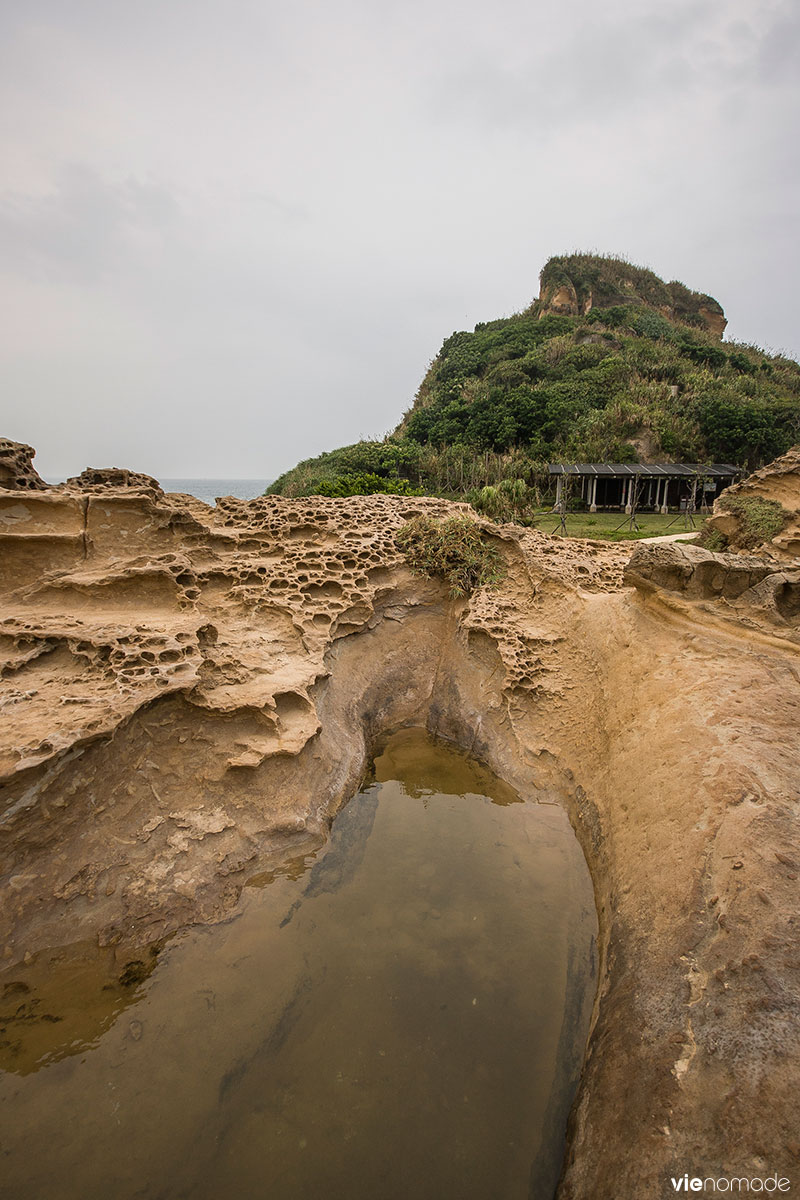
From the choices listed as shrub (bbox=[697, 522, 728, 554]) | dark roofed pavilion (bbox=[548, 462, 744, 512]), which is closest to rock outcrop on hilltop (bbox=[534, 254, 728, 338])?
dark roofed pavilion (bbox=[548, 462, 744, 512])

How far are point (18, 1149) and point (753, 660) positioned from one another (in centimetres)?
535

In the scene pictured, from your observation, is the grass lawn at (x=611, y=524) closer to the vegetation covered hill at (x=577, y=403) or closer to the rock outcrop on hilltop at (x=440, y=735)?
the vegetation covered hill at (x=577, y=403)

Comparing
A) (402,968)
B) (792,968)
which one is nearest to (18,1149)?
(402,968)

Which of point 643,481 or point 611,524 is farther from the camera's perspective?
point 643,481

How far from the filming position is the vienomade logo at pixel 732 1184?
1.88m

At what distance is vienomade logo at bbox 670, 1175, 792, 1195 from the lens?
1.88m

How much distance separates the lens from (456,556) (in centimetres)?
747

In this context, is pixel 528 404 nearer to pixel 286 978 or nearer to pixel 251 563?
pixel 251 563

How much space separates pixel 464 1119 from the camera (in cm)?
270

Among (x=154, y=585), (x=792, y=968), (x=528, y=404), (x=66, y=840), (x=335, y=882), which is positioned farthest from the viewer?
(x=528, y=404)

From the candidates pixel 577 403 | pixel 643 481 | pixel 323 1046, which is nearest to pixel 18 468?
pixel 323 1046

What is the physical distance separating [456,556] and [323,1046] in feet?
18.2

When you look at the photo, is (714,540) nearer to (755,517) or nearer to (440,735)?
(755,517)

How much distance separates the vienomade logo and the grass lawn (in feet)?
47.6
